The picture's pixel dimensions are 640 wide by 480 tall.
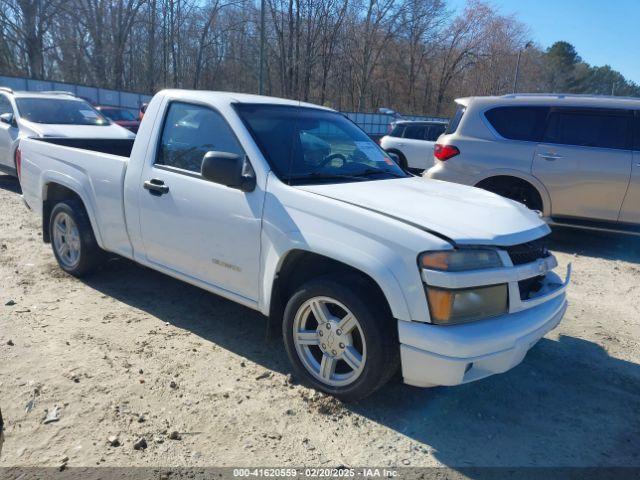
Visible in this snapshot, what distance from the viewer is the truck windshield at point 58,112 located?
959cm

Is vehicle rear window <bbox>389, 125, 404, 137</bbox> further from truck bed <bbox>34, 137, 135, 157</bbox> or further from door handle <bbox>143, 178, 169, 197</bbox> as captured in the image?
door handle <bbox>143, 178, 169, 197</bbox>

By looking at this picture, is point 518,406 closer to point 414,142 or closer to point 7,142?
point 7,142

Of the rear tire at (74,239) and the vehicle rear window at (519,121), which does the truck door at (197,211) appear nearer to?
the rear tire at (74,239)

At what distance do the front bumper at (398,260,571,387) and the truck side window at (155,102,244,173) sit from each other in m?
1.81

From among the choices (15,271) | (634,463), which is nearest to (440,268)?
(634,463)

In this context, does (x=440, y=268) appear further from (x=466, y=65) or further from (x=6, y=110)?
(x=466, y=65)

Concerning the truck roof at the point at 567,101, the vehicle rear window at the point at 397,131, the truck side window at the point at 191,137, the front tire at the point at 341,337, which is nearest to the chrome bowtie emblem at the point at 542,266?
the front tire at the point at 341,337

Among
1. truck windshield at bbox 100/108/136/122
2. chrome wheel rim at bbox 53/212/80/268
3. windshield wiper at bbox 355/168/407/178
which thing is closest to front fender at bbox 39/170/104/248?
chrome wheel rim at bbox 53/212/80/268

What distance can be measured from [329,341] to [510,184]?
17.2 feet

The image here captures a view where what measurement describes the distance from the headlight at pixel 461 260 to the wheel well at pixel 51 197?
3936 millimetres

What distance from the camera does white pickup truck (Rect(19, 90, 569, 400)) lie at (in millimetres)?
2779

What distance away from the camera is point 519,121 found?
7395 mm

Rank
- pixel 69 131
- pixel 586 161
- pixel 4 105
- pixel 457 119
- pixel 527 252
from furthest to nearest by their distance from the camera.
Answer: pixel 4 105 < pixel 69 131 < pixel 457 119 < pixel 586 161 < pixel 527 252

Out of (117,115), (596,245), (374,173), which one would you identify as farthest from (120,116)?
(374,173)
